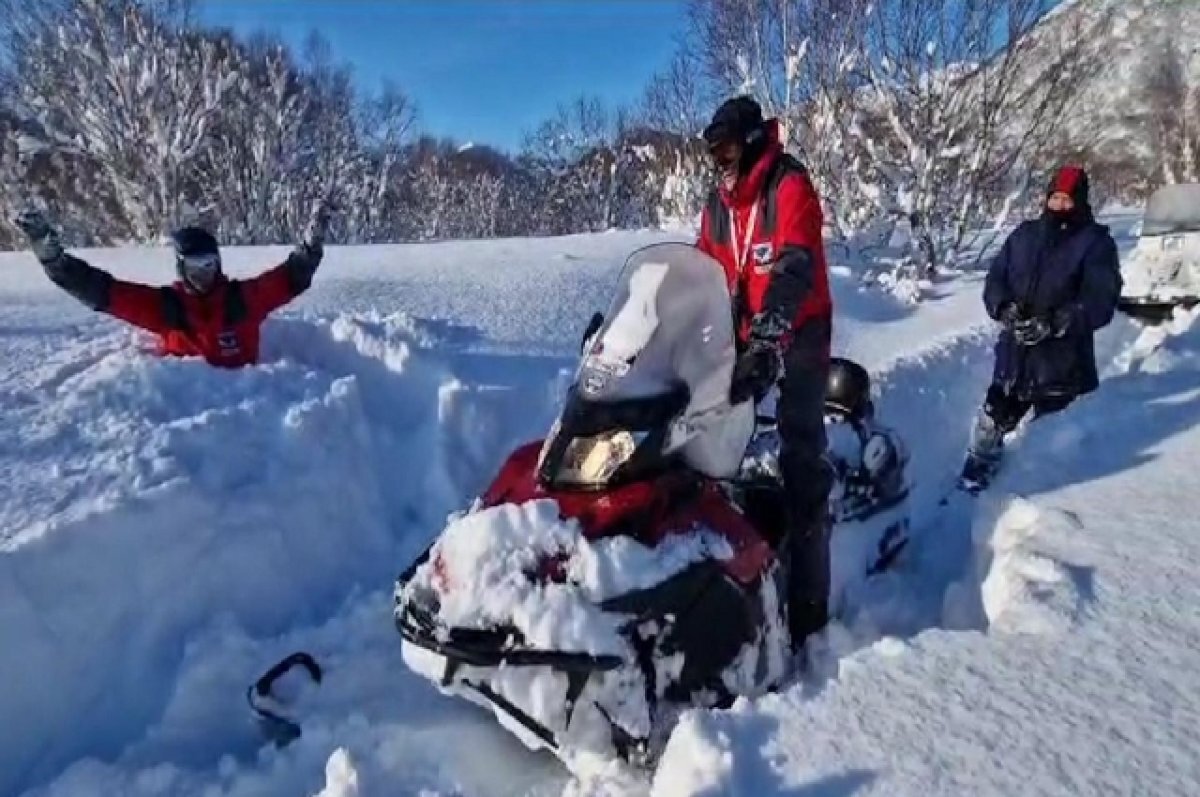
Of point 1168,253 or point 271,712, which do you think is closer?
point 271,712

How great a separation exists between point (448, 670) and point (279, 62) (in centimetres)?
2737

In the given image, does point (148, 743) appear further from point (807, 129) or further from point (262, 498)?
point (807, 129)

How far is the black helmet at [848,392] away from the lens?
14.1ft

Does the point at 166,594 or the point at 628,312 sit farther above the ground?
the point at 628,312

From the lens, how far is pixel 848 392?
4.31m

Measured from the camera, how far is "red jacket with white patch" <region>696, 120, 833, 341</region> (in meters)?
3.01

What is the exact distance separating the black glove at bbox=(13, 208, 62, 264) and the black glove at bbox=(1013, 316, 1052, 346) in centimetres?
468

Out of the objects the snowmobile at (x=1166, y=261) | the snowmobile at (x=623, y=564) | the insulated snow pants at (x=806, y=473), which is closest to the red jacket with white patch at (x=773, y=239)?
the insulated snow pants at (x=806, y=473)

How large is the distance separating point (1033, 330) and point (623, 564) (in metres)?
3.41

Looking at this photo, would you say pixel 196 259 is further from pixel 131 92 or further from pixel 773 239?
pixel 131 92

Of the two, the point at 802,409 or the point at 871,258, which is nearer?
the point at 802,409

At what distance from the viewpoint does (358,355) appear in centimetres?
553

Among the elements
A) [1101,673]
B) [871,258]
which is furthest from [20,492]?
[871,258]

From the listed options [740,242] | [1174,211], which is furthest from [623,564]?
[1174,211]
